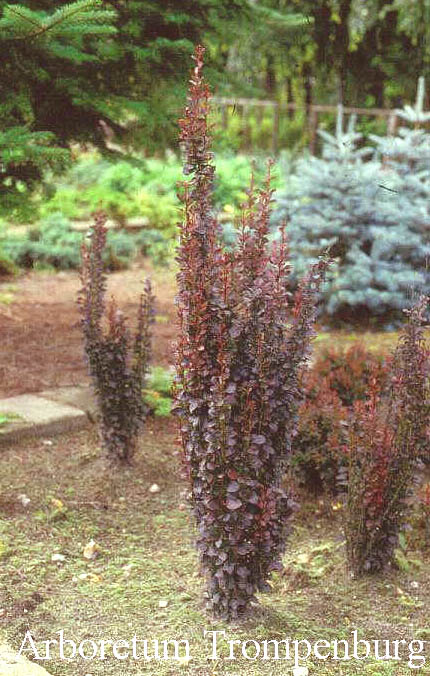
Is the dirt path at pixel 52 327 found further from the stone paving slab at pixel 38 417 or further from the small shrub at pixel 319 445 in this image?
the small shrub at pixel 319 445

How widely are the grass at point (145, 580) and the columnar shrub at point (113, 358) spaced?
0.76ft

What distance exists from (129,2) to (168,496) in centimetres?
311

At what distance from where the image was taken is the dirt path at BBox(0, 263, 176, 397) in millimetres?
5992

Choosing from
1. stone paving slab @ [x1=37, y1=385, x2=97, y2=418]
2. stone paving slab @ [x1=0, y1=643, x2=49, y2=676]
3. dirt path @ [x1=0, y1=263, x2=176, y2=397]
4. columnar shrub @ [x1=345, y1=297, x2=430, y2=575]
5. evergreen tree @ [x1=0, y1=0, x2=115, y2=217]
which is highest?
evergreen tree @ [x1=0, y1=0, x2=115, y2=217]

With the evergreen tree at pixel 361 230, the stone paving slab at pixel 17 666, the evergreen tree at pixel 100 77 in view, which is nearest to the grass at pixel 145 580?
the stone paving slab at pixel 17 666

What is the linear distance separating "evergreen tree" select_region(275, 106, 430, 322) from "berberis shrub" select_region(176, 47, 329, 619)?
4.62 metres

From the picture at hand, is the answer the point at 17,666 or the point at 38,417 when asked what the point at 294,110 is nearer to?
the point at 38,417

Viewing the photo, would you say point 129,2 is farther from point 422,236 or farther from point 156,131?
point 422,236

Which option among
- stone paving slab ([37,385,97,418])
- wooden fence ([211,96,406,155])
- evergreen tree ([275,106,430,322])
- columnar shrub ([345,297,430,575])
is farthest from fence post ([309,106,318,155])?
columnar shrub ([345,297,430,575])

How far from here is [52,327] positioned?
7281 mm

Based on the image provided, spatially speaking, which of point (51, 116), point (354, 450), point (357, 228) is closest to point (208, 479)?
point (354, 450)

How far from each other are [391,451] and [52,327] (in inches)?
166

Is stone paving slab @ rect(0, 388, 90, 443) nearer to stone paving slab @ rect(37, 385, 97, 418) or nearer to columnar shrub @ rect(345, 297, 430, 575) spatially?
stone paving slab @ rect(37, 385, 97, 418)

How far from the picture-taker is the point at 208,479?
10.0 ft
